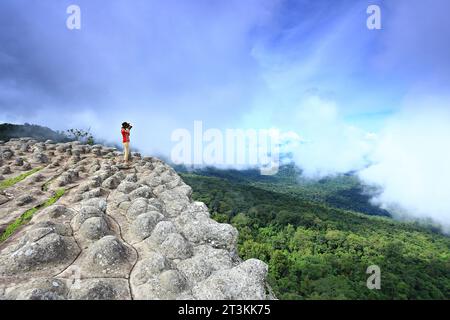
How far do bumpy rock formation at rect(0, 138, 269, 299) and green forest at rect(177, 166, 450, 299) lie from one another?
145ft

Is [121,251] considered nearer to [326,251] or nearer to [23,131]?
[23,131]

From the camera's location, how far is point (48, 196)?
36.4ft

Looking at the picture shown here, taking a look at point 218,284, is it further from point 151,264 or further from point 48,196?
point 48,196

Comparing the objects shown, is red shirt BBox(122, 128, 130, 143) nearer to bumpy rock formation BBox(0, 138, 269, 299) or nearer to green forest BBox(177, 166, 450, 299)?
bumpy rock formation BBox(0, 138, 269, 299)

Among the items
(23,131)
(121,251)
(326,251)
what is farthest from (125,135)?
(326,251)

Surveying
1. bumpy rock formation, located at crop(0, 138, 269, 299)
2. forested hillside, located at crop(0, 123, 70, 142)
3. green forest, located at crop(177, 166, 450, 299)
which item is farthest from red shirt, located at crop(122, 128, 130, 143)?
green forest, located at crop(177, 166, 450, 299)

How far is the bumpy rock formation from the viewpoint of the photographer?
5164mm

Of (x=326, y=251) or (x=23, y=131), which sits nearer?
(x=23, y=131)

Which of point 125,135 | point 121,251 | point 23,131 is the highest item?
point 23,131

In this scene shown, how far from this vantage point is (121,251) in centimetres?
634

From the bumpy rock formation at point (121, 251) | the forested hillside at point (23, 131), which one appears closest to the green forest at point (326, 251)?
the forested hillside at point (23, 131)

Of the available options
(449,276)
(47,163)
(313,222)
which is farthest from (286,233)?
(47,163)

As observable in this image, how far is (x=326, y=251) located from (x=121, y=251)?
135978 mm
